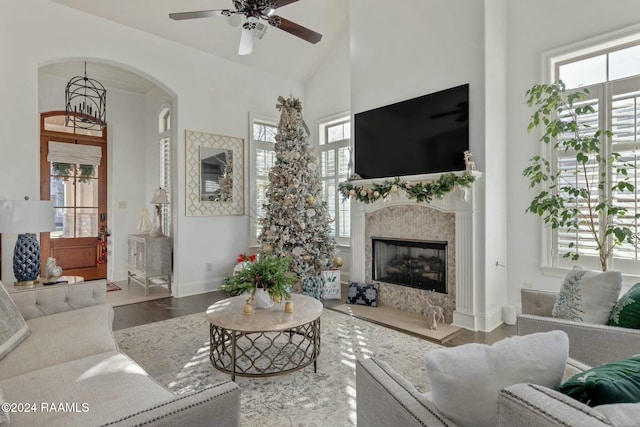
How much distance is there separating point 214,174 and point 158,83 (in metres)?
1.53

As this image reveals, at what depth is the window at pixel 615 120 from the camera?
329 centimetres

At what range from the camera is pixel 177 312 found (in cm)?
431

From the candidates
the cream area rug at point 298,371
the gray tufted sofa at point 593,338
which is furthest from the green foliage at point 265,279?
the gray tufted sofa at point 593,338

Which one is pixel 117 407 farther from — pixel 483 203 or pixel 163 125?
pixel 163 125

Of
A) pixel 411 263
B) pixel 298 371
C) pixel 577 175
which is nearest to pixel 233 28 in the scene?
pixel 411 263

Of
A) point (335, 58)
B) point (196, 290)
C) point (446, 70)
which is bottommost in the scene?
point (196, 290)

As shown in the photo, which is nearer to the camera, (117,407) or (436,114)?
(117,407)

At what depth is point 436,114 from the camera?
3926mm

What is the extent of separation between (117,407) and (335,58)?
5.91m

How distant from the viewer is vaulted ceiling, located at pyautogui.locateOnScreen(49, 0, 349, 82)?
4336 mm

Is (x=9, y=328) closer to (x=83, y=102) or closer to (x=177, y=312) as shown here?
(x=177, y=312)

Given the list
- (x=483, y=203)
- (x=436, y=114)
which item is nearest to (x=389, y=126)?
(x=436, y=114)

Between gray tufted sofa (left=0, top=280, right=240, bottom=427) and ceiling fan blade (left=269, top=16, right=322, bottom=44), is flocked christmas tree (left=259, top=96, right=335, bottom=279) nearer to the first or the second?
ceiling fan blade (left=269, top=16, right=322, bottom=44)

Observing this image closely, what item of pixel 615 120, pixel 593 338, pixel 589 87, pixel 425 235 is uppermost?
pixel 589 87
